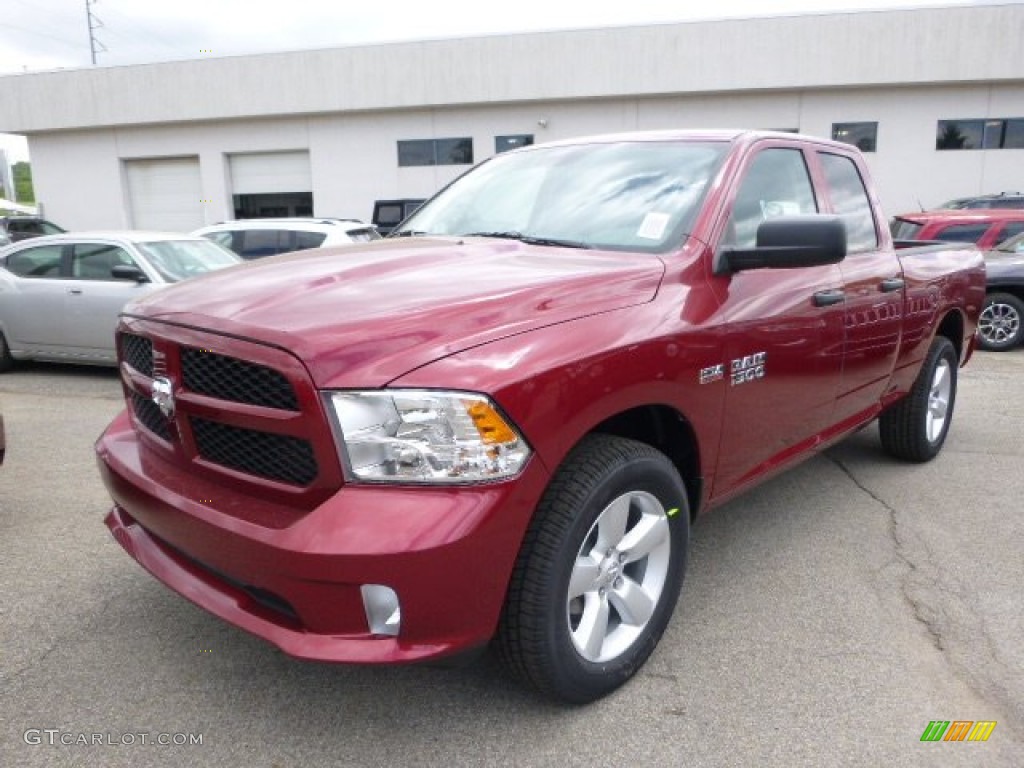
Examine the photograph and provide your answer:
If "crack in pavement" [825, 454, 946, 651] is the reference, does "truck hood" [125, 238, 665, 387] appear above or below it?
above

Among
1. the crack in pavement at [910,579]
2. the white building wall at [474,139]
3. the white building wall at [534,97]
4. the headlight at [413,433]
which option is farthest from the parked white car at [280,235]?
the white building wall at [534,97]

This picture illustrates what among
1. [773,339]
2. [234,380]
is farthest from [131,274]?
Answer: [773,339]

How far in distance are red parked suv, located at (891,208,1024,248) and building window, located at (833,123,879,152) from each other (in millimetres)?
11670

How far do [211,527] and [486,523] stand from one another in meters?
0.78

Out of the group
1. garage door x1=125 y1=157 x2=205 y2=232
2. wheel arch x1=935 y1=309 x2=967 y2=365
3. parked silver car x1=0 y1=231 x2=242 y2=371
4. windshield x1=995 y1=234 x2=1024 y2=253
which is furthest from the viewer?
garage door x1=125 y1=157 x2=205 y2=232

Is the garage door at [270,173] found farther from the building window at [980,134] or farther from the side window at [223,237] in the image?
the building window at [980,134]

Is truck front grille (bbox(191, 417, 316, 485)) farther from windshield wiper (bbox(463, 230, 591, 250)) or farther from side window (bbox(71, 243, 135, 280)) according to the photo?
side window (bbox(71, 243, 135, 280))

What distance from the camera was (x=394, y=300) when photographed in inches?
86.0

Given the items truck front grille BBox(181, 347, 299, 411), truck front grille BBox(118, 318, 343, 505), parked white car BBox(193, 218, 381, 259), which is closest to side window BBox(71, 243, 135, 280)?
parked white car BBox(193, 218, 381, 259)

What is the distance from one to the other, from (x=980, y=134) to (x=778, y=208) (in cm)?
2173

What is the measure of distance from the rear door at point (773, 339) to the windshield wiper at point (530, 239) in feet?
1.80

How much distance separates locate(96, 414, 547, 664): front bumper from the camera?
185 cm

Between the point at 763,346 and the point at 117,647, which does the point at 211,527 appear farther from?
the point at 763,346

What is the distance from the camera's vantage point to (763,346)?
2.90 metres
